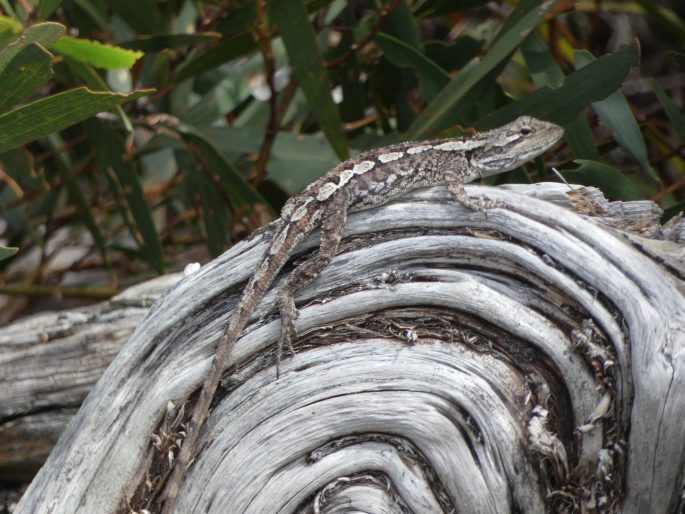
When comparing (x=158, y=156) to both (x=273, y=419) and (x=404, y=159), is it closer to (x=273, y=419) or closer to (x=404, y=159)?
(x=404, y=159)

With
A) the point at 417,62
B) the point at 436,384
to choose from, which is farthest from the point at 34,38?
the point at 417,62

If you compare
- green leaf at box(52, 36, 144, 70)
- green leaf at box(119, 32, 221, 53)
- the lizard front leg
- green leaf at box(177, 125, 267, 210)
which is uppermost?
green leaf at box(119, 32, 221, 53)

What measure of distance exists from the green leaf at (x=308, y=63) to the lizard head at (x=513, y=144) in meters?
0.89

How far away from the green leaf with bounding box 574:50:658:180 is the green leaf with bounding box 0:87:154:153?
2610 millimetres

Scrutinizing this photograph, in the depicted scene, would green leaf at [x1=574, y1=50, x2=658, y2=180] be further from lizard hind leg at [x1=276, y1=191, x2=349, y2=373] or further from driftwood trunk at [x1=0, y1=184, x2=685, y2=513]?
lizard hind leg at [x1=276, y1=191, x2=349, y2=373]

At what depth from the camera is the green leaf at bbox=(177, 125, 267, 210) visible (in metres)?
5.50

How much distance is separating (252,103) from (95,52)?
8.80ft

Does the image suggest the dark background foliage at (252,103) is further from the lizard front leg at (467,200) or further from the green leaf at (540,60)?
the lizard front leg at (467,200)

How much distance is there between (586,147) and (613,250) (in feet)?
5.13

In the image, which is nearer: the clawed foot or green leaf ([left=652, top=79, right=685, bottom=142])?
the clawed foot

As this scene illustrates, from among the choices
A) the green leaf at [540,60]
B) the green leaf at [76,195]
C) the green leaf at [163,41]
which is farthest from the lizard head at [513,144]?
the green leaf at [76,195]

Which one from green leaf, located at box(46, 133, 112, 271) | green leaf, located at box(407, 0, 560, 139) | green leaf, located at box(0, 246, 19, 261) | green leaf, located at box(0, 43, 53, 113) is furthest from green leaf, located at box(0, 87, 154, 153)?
green leaf, located at box(46, 133, 112, 271)

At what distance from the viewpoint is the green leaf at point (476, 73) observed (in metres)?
4.90

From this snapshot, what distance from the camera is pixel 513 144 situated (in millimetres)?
4914
